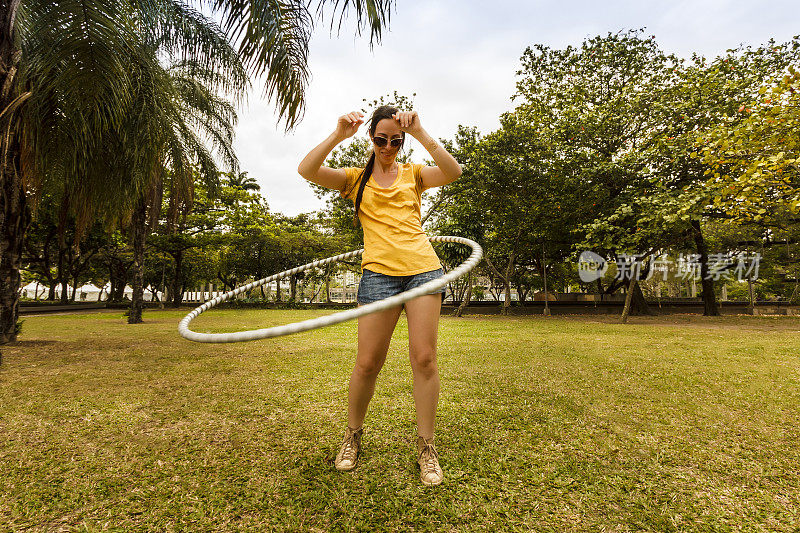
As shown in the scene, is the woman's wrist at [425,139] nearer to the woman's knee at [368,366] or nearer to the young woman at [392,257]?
the young woman at [392,257]

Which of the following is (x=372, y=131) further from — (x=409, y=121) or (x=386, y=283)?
(x=386, y=283)

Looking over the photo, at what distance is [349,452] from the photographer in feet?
8.93

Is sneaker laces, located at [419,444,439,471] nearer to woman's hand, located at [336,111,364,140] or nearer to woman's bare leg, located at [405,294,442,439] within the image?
woman's bare leg, located at [405,294,442,439]

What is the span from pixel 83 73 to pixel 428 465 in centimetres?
722

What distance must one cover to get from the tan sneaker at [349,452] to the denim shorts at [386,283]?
96 centimetres

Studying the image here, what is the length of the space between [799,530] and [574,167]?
674 inches

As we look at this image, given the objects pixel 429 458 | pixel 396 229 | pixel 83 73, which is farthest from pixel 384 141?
pixel 83 73

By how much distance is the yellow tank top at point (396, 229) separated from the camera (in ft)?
8.33

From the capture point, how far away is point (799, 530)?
6.69 ft

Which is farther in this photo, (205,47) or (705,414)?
(205,47)

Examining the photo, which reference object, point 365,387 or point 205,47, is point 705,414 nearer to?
point 365,387

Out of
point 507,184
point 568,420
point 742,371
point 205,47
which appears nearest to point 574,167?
point 507,184

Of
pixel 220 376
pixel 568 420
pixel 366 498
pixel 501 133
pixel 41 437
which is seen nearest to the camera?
pixel 366 498

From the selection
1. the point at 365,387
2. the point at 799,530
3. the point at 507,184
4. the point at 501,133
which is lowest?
the point at 799,530
